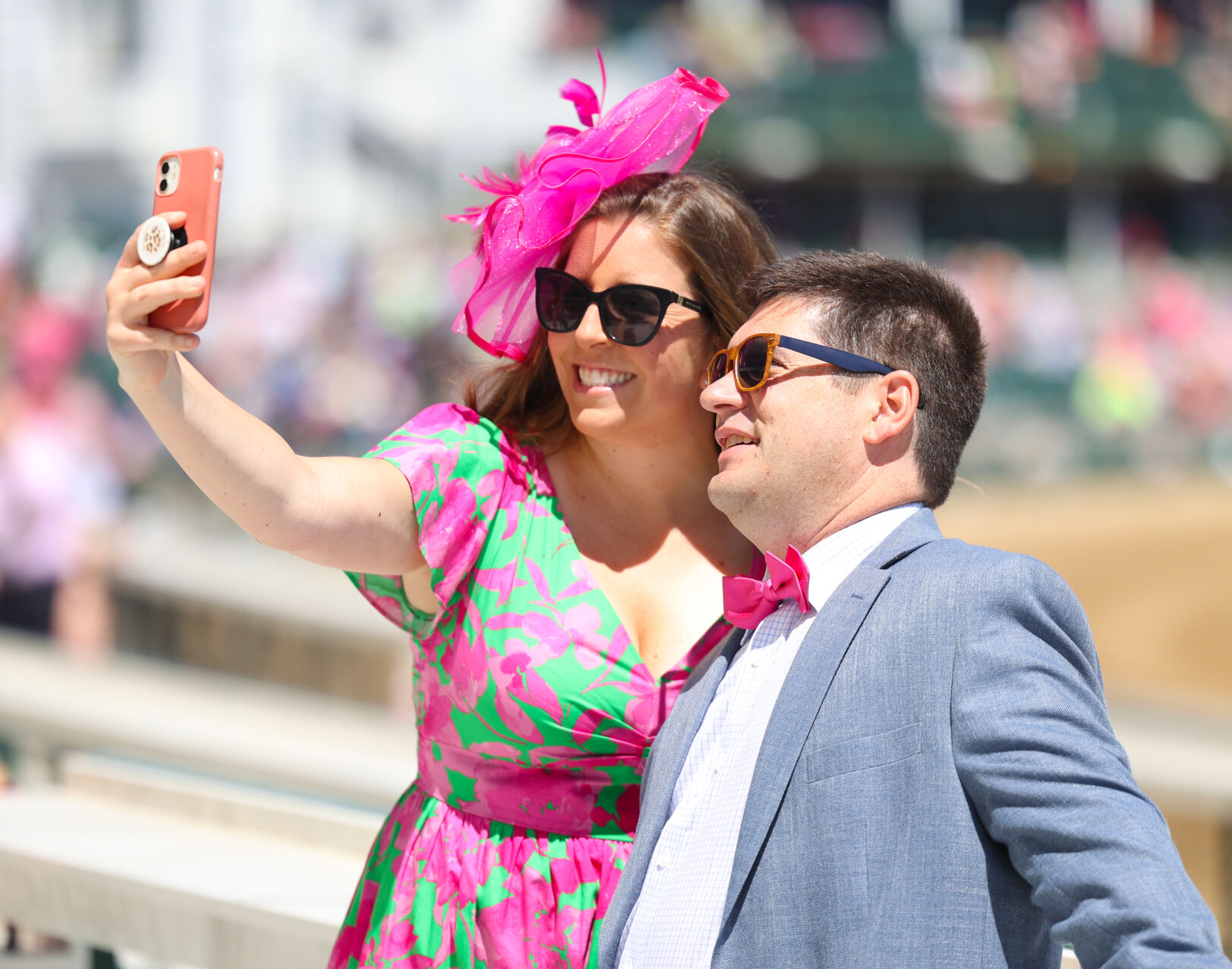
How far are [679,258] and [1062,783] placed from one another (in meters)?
1.15

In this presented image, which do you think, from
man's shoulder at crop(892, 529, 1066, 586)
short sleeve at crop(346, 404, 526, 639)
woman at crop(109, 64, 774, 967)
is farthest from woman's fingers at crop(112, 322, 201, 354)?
man's shoulder at crop(892, 529, 1066, 586)

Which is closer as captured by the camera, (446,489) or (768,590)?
(768,590)

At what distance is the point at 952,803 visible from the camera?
1.58 m

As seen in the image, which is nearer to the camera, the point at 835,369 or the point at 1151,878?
the point at 1151,878

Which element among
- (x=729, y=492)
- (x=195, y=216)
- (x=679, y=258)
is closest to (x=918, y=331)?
(x=729, y=492)

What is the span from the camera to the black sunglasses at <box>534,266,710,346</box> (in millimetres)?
2250

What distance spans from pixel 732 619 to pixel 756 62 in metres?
22.7

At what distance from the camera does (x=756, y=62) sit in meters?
23.4

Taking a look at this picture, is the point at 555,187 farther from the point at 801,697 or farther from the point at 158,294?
the point at 801,697

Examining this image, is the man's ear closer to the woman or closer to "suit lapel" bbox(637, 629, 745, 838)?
"suit lapel" bbox(637, 629, 745, 838)

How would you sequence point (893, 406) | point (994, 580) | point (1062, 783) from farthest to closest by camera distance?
point (893, 406)
point (994, 580)
point (1062, 783)

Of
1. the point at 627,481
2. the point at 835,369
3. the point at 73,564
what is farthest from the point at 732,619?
the point at 73,564

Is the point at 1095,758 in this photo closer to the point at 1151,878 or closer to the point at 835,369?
the point at 1151,878

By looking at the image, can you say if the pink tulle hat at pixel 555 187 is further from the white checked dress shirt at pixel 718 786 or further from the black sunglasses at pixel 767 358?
the white checked dress shirt at pixel 718 786
